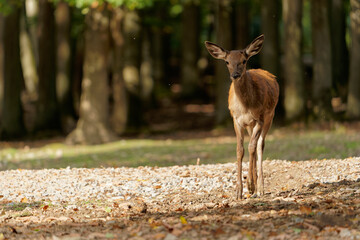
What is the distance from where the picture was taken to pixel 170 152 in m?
16.1

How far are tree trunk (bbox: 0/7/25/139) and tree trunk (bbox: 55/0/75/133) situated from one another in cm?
202

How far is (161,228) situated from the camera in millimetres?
6598

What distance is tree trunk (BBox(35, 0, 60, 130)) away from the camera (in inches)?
909

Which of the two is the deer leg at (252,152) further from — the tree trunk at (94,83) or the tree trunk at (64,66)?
the tree trunk at (64,66)

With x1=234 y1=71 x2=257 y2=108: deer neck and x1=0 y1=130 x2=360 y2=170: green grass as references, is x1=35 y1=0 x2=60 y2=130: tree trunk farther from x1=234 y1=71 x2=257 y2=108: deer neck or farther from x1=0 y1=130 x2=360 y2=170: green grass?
x1=234 y1=71 x2=257 y2=108: deer neck

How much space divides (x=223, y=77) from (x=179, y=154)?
751 cm

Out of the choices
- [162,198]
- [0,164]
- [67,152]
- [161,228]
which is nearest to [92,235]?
[161,228]

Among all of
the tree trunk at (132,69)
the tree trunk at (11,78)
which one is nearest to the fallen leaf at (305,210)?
the tree trunk at (11,78)

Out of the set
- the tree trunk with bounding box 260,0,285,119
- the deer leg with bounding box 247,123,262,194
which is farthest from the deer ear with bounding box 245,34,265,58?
the tree trunk with bounding box 260,0,285,119

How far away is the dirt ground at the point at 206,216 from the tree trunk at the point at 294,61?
35.0 ft

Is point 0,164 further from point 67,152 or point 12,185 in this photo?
point 12,185

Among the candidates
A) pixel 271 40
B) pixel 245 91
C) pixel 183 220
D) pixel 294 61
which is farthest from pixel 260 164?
pixel 271 40

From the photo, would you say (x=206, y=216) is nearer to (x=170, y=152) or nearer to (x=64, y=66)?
(x=170, y=152)

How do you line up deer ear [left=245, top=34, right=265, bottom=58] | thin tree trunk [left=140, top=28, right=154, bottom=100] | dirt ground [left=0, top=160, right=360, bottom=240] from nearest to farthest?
dirt ground [left=0, top=160, right=360, bottom=240], deer ear [left=245, top=34, right=265, bottom=58], thin tree trunk [left=140, top=28, right=154, bottom=100]
